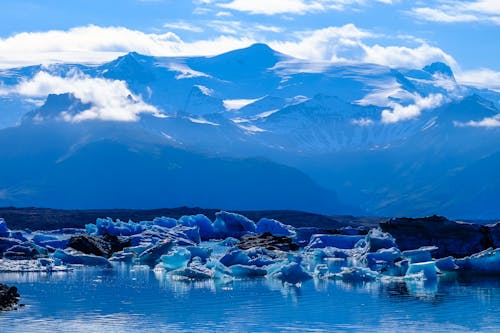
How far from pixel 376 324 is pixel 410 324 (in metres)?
1.10

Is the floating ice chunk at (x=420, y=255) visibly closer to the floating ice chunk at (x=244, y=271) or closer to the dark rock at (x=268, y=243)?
the floating ice chunk at (x=244, y=271)

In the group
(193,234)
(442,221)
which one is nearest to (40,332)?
Answer: (442,221)

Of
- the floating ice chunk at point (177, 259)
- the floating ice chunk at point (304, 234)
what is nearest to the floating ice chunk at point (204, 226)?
the floating ice chunk at point (304, 234)

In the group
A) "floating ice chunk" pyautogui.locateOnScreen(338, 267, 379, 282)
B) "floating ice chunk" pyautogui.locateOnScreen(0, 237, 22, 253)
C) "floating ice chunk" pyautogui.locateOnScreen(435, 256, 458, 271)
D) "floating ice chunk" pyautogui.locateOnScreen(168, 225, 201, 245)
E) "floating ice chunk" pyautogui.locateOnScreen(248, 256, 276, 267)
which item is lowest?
"floating ice chunk" pyautogui.locateOnScreen(338, 267, 379, 282)

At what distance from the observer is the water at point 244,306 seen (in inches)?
1315

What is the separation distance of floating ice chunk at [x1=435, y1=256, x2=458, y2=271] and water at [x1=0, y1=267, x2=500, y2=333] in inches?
84.4

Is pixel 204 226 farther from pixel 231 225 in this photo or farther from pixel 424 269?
pixel 424 269

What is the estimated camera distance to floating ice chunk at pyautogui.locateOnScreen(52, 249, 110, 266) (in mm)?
56250

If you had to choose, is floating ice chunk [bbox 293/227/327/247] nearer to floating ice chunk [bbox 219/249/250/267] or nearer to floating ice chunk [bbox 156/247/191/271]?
floating ice chunk [bbox 219/249/250/267]

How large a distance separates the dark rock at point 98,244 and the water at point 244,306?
33.7 feet

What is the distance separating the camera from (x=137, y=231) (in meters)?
74.4

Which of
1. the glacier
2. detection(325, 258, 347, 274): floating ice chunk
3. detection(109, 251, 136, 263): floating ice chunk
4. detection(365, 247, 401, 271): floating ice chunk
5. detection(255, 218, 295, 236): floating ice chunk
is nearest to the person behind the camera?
the glacier

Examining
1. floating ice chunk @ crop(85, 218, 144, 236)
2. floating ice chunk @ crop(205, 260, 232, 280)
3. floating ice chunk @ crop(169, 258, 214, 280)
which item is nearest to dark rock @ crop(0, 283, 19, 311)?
floating ice chunk @ crop(169, 258, 214, 280)

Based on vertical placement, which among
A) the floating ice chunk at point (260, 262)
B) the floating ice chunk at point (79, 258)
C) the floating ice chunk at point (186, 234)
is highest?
the floating ice chunk at point (186, 234)
